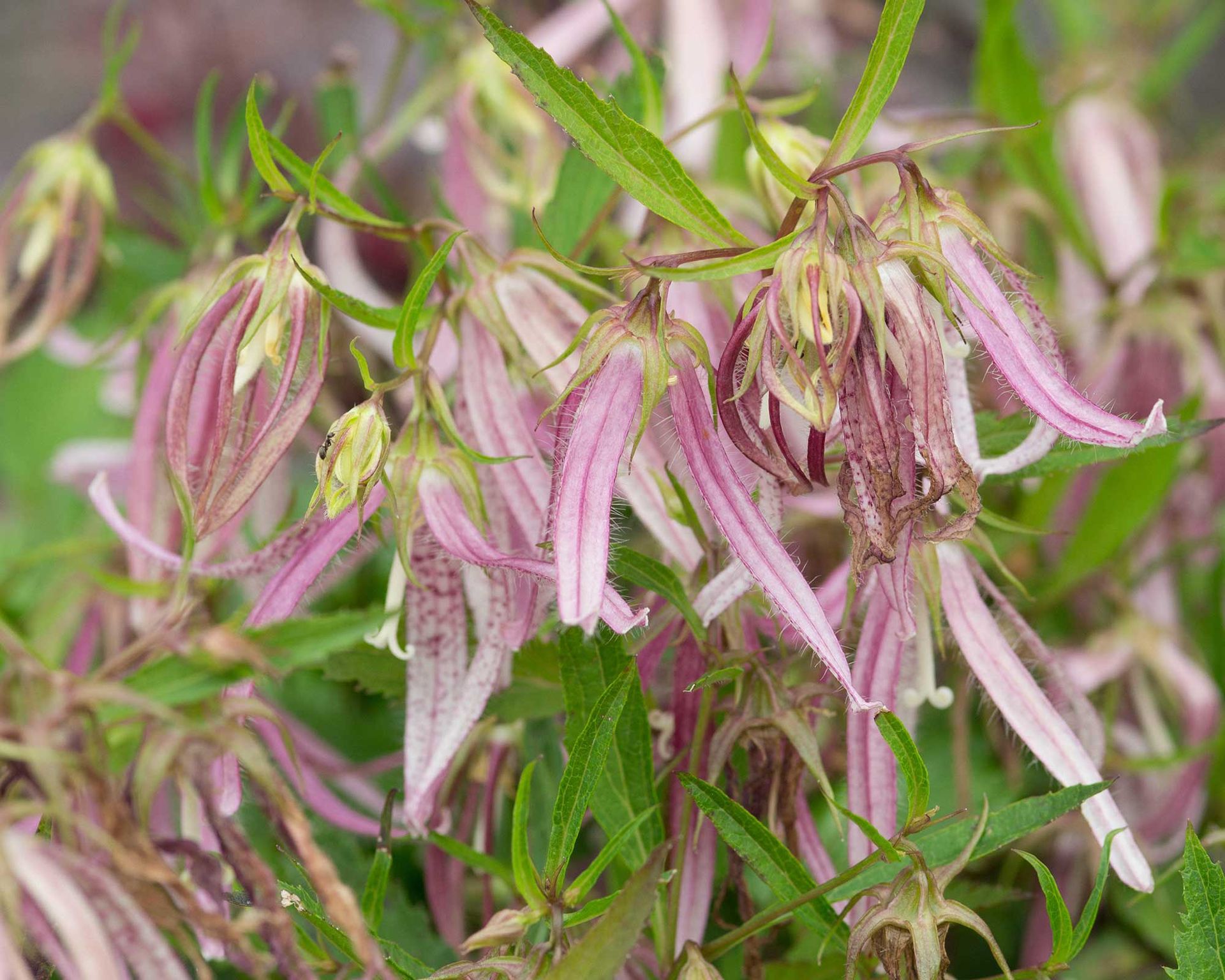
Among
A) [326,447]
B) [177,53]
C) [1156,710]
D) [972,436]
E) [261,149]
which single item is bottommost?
[1156,710]

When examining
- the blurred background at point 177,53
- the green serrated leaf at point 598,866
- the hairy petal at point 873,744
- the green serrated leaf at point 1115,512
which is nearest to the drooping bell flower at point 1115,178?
the green serrated leaf at point 1115,512

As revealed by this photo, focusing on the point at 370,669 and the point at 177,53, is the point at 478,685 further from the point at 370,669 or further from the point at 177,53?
the point at 177,53

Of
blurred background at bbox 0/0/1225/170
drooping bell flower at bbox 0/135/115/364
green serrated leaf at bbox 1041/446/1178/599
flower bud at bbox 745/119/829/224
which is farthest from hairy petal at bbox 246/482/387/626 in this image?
blurred background at bbox 0/0/1225/170

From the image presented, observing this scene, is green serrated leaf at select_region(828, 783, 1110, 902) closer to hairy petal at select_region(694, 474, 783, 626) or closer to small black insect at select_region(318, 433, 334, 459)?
hairy petal at select_region(694, 474, 783, 626)

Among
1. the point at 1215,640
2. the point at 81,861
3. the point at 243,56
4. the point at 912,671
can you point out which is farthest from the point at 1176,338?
the point at 243,56

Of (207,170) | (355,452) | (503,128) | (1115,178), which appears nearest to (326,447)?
(355,452)
